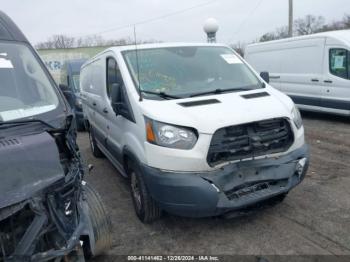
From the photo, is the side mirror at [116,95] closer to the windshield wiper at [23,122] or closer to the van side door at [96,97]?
the van side door at [96,97]

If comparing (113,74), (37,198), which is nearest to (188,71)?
(113,74)

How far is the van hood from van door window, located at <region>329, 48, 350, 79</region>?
5619 mm

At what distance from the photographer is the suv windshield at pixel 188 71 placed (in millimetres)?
4070

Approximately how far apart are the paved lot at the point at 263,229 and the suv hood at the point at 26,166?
1533 millimetres

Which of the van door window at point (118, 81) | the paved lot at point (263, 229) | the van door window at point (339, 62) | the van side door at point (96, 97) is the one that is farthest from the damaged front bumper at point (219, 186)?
the van door window at point (339, 62)

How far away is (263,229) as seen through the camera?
3.68 m

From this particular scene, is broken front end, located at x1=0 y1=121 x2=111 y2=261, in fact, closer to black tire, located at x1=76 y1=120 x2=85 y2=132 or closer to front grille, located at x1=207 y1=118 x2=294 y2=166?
front grille, located at x1=207 y1=118 x2=294 y2=166

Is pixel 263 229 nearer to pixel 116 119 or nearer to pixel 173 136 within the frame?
pixel 173 136

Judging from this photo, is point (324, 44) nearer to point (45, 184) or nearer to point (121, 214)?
point (121, 214)

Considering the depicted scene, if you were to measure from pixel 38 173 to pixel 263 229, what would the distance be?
245cm

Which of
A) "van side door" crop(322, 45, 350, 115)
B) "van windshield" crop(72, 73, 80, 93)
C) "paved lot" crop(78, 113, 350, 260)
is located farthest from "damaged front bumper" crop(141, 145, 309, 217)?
"van windshield" crop(72, 73, 80, 93)

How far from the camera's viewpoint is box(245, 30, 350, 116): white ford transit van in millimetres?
8688

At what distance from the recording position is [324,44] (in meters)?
9.09

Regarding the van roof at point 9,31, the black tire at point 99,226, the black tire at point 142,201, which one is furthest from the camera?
the black tire at point 142,201
